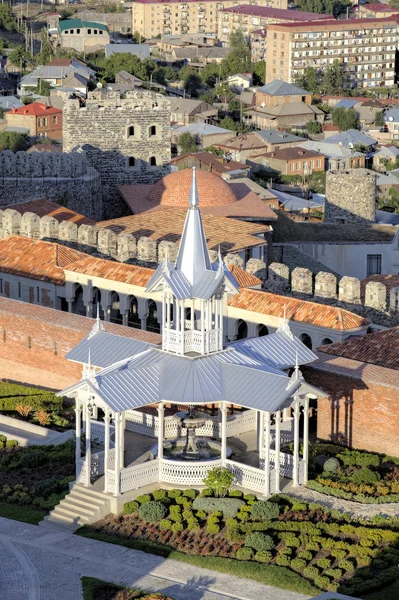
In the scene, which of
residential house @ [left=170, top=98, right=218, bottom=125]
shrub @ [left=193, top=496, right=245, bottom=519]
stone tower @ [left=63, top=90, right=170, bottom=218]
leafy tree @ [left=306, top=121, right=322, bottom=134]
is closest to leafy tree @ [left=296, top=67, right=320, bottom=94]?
leafy tree @ [left=306, top=121, right=322, bottom=134]

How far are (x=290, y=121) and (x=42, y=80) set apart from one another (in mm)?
22060

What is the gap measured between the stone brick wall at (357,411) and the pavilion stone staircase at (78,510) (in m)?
5.04

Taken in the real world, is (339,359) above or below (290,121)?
above

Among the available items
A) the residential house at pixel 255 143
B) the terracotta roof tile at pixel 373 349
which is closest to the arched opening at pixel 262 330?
the terracotta roof tile at pixel 373 349

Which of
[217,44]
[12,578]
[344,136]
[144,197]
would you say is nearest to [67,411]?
[12,578]

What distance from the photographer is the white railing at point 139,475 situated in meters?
31.2

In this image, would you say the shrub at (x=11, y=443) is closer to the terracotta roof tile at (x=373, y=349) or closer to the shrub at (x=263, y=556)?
the terracotta roof tile at (x=373, y=349)

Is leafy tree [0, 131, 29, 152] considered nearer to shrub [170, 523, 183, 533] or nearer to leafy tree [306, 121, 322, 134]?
leafy tree [306, 121, 322, 134]

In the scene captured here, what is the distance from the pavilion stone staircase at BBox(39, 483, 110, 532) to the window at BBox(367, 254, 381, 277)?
30028 millimetres

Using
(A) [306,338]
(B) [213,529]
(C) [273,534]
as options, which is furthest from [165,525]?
(A) [306,338]

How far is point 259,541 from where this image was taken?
28.9 metres

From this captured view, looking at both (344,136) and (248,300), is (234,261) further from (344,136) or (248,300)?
(344,136)

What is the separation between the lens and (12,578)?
28.4 meters

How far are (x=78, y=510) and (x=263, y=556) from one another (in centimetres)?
412
